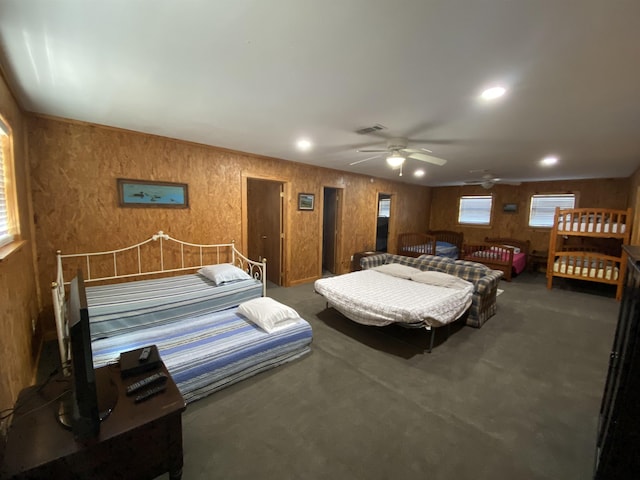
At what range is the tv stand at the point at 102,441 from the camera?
963 millimetres

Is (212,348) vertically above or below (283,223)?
below

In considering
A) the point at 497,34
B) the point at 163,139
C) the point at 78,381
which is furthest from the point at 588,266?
the point at 163,139

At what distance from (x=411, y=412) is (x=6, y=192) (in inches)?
144

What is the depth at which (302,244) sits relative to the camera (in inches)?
206

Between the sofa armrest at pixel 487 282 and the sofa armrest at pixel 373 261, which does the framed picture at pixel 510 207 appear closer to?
the sofa armrest at pixel 487 282

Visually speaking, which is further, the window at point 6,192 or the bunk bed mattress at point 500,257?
the bunk bed mattress at point 500,257

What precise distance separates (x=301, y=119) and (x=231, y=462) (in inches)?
110

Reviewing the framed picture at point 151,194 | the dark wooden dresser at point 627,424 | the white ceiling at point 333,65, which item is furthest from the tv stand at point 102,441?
the framed picture at point 151,194

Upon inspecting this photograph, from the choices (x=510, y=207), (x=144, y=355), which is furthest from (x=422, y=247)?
(x=144, y=355)

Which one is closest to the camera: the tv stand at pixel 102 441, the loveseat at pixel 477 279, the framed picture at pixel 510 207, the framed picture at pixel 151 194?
the tv stand at pixel 102 441

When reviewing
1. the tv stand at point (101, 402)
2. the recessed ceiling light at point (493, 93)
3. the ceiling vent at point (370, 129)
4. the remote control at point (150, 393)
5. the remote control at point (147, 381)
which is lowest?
the tv stand at point (101, 402)

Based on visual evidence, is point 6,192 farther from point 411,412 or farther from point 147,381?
point 411,412

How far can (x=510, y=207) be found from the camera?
737 centimetres

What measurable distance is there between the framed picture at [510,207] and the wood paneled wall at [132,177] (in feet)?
19.1
